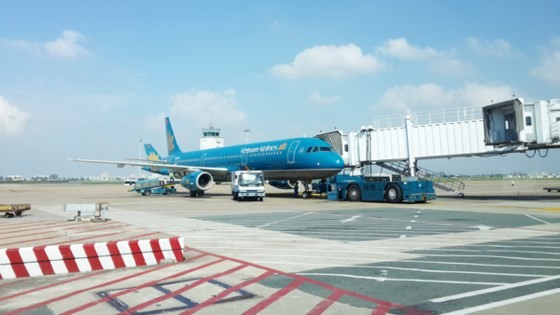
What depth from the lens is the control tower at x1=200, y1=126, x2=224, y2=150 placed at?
83.8 meters

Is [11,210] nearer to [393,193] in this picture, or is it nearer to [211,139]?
[393,193]

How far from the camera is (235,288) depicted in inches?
289

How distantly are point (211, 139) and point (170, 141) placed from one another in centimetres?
2668

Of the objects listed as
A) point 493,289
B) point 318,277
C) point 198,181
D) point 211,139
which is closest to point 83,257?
point 318,277

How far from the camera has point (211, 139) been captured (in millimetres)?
84625

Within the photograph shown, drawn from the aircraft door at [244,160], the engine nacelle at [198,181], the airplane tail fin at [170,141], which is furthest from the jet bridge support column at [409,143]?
the airplane tail fin at [170,141]

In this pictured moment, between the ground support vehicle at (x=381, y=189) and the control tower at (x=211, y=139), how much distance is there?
52.9m

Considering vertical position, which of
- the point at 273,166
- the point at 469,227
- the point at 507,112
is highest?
the point at 507,112

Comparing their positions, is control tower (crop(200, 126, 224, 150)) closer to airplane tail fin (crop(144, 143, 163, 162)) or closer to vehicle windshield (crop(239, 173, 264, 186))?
airplane tail fin (crop(144, 143, 163, 162))

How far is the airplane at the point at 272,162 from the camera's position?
33156mm

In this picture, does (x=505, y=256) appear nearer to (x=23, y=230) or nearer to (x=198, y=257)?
(x=198, y=257)

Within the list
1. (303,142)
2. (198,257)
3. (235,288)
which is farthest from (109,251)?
(303,142)

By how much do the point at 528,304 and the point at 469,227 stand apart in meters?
9.73

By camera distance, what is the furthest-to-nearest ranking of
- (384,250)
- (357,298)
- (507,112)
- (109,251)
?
(507,112) → (384,250) → (109,251) → (357,298)
